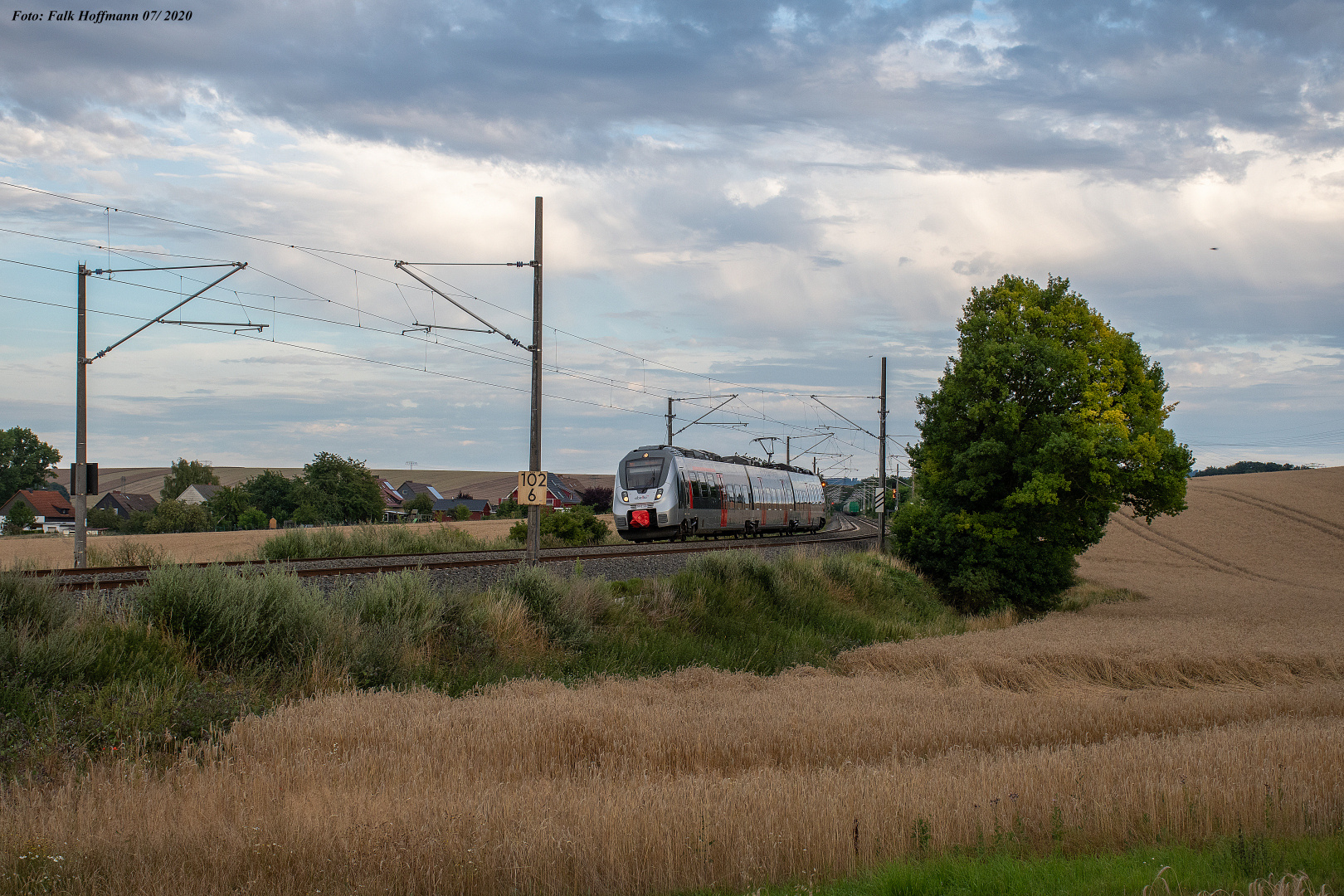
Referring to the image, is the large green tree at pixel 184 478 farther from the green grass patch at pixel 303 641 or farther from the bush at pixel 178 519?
the green grass patch at pixel 303 641

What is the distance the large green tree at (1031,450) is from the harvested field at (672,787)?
Result: 18.2 meters

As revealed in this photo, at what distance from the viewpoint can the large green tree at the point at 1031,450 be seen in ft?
104

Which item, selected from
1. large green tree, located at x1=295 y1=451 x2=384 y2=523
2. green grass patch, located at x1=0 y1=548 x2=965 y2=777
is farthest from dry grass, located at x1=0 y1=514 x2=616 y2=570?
large green tree, located at x1=295 y1=451 x2=384 y2=523

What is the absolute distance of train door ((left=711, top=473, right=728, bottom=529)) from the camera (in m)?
41.2

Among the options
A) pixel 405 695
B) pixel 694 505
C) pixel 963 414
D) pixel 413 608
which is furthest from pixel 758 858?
pixel 694 505

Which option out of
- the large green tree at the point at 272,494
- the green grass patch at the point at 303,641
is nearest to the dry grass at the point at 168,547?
the green grass patch at the point at 303,641

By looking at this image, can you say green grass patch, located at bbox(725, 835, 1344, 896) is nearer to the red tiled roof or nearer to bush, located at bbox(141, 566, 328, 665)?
bush, located at bbox(141, 566, 328, 665)

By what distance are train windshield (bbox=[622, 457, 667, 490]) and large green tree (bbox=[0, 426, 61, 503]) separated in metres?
81.5

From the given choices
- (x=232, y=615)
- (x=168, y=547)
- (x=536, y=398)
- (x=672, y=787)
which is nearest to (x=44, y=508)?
(x=168, y=547)

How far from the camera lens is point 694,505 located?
3834 centimetres

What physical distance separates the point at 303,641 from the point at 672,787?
6.46m

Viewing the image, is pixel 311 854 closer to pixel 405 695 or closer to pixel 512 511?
pixel 405 695

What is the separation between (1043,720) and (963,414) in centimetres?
2404

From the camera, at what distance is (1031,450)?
32.3 metres
